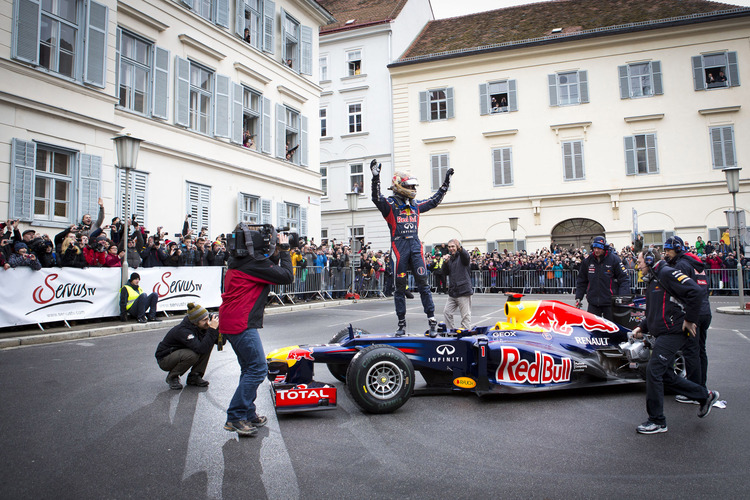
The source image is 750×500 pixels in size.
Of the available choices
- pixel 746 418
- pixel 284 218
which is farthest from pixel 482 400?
pixel 284 218

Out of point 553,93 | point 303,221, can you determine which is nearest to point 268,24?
point 303,221

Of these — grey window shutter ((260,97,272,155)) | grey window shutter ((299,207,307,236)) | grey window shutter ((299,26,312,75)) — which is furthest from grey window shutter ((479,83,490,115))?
grey window shutter ((260,97,272,155))

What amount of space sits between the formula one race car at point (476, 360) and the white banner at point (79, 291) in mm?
7069

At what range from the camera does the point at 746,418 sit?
5.17 metres

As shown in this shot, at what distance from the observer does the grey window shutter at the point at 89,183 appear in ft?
47.3

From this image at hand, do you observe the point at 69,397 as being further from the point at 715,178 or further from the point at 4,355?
the point at 715,178

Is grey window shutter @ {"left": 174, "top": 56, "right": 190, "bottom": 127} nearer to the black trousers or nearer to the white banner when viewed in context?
the white banner

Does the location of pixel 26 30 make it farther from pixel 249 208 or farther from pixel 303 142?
pixel 303 142

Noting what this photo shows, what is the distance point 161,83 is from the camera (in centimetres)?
1748

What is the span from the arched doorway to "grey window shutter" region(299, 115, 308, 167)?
15054 millimetres

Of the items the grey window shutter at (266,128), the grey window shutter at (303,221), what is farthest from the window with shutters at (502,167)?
the grey window shutter at (266,128)

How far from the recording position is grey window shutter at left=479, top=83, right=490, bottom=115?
3209 cm

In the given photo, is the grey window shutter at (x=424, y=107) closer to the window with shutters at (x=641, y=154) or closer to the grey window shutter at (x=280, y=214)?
the window with shutters at (x=641, y=154)

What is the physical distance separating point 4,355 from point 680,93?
32192 mm
